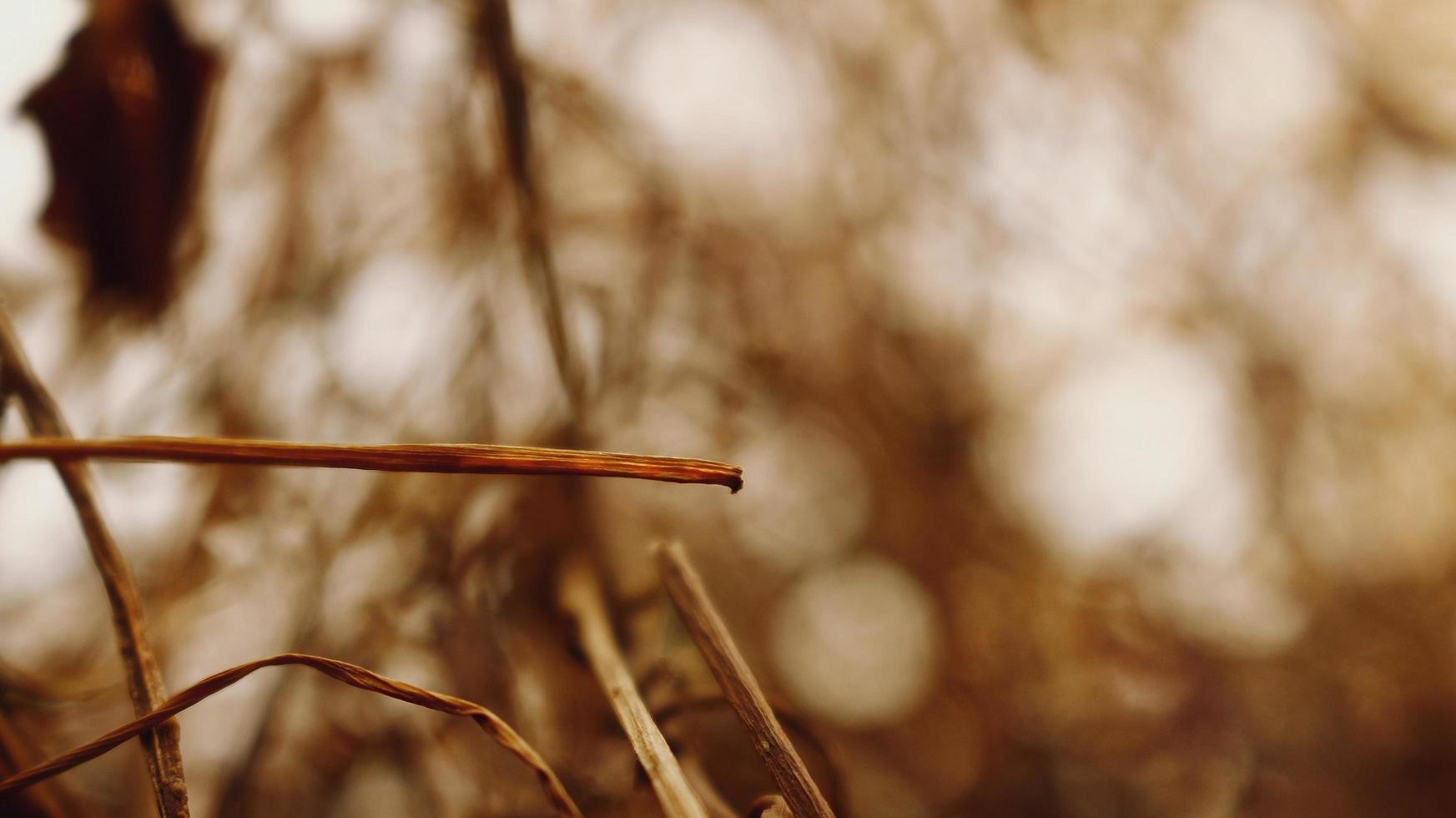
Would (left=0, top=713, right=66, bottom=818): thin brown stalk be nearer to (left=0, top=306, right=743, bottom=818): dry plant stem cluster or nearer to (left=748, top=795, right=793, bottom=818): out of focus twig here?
(left=0, top=306, right=743, bottom=818): dry plant stem cluster

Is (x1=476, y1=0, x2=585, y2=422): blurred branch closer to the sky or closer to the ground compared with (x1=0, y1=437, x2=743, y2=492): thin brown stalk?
closer to the sky

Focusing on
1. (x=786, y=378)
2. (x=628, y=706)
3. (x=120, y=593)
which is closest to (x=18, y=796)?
(x=120, y=593)

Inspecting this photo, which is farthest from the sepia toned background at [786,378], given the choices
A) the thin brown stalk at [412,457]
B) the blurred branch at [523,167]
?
the thin brown stalk at [412,457]

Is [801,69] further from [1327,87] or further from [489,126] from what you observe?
[1327,87]

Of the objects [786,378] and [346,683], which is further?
[786,378]

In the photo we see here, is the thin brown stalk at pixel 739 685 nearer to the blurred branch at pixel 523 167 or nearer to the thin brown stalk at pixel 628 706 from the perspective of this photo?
the thin brown stalk at pixel 628 706

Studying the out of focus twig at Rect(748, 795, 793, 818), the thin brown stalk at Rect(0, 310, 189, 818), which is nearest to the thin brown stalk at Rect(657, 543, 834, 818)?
the out of focus twig at Rect(748, 795, 793, 818)

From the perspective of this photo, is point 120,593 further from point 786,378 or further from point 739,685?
point 786,378

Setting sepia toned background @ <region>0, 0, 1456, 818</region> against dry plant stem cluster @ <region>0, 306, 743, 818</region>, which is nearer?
dry plant stem cluster @ <region>0, 306, 743, 818</region>
